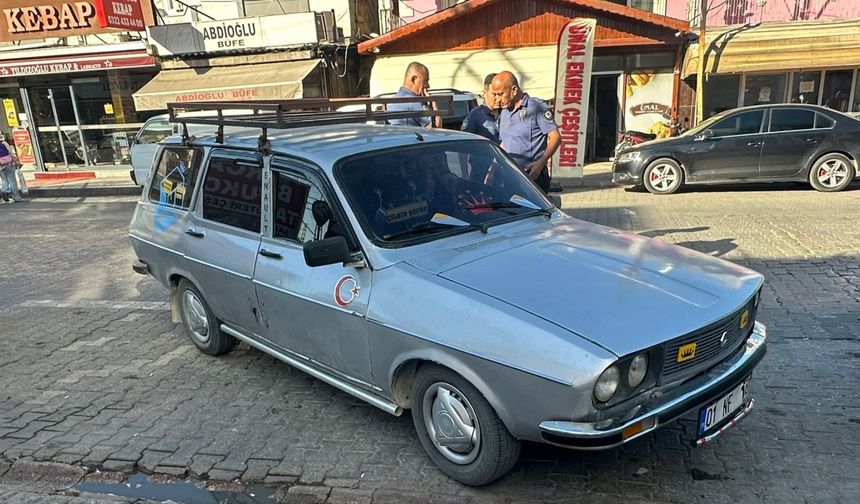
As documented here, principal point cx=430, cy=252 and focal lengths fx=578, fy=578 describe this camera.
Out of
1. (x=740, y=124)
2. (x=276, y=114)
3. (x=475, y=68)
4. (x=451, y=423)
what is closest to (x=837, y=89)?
(x=740, y=124)

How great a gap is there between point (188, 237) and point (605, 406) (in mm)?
3294

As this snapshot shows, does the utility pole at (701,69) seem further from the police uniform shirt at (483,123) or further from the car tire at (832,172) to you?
the police uniform shirt at (483,123)

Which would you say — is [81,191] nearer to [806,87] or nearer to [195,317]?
[195,317]

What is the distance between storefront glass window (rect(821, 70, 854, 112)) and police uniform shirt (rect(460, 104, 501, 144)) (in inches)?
506

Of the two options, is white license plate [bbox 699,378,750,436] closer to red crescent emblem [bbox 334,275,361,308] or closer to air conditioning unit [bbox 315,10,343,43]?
red crescent emblem [bbox 334,275,361,308]

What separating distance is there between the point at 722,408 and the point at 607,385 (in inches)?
31.6

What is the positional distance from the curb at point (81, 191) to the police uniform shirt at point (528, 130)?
12.5 meters

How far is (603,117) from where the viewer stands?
15.6 metres

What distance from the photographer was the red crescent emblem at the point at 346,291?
3.11 meters

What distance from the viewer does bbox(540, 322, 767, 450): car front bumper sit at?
239cm

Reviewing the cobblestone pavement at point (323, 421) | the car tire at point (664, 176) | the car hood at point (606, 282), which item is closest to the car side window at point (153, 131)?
the cobblestone pavement at point (323, 421)

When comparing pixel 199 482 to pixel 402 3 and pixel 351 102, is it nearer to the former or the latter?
pixel 351 102

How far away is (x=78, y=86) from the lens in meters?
17.9

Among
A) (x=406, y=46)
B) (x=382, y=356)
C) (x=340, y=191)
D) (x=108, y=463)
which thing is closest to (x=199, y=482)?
(x=108, y=463)
